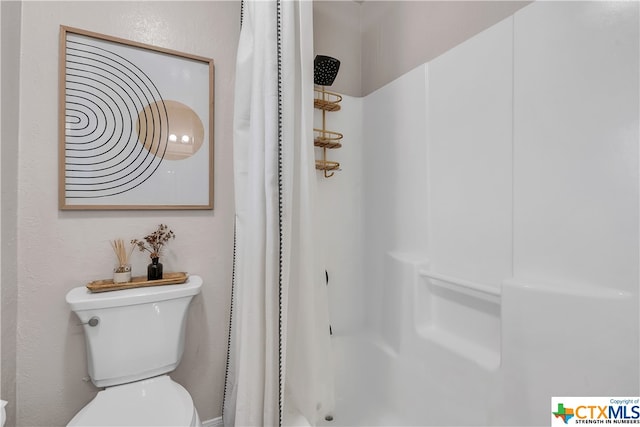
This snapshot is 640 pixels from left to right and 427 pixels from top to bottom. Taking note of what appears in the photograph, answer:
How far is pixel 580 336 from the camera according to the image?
0.86 meters

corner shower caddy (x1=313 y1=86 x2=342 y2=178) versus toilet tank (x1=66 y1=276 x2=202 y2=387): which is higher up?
corner shower caddy (x1=313 y1=86 x2=342 y2=178)

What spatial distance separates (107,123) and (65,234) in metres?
0.50

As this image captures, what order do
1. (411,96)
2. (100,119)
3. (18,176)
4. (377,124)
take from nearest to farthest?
(18,176) → (100,119) → (411,96) → (377,124)

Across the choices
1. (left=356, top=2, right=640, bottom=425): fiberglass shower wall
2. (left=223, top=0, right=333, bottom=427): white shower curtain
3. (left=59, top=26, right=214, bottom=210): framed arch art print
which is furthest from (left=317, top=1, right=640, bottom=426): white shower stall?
(left=59, top=26, right=214, bottom=210): framed arch art print

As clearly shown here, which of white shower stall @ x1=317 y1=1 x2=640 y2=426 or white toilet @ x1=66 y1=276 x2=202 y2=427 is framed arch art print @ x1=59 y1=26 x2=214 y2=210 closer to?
white toilet @ x1=66 y1=276 x2=202 y2=427

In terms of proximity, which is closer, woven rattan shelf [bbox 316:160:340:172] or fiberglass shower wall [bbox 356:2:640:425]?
fiberglass shower wall [bbox 356:2:640:425]

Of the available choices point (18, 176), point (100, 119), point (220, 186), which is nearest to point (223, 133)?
point (220, 186)

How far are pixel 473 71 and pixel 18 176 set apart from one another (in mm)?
1839

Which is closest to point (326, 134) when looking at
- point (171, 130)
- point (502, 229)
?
point (171, 130)

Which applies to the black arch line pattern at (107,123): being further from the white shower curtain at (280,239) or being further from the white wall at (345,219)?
the white wall at (345,219)

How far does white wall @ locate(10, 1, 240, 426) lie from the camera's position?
1.19 meters

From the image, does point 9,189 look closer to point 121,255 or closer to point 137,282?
point 121,255

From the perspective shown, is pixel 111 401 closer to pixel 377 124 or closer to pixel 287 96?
pixel 287 96

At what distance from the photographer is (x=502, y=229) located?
1.12 metres
